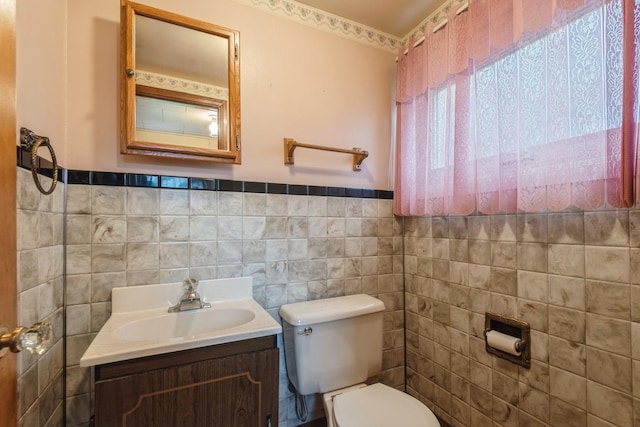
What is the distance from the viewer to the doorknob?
48cm

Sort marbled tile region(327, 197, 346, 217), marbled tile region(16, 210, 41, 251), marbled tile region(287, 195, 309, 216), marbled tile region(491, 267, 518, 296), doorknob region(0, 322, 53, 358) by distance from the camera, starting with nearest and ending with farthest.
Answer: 1. doorknob region(0, 322, 53, 358)
2. marbled tile region(16, 210, 41, 251)
3. marbled tile region(491, 267, 518, 296)
4. marbled tile region(287, 195, 309, 216)
5. marbled tile region(327, 197, 346, 217)

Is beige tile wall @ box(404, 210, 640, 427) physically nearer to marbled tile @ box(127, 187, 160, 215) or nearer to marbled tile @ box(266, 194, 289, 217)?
marbled tile @ box(266, 194, 289, 217)

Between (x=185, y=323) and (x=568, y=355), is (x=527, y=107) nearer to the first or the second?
(x=568, y=355)

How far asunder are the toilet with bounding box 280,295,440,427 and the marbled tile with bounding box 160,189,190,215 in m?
0.66

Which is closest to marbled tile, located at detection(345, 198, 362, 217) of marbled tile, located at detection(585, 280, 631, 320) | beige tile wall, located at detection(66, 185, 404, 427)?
beige tile wall, located at detection(66, 185, 404, 427)

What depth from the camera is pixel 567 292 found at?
1.03 metres

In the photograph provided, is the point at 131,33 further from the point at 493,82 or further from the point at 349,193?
the point at 493,82

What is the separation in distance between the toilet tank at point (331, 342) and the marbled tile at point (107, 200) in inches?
33.3

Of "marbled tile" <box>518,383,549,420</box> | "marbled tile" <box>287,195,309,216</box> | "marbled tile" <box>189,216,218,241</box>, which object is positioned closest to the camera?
"marbled tile" <box>518,383,549,420</box>

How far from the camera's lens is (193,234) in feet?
4.25

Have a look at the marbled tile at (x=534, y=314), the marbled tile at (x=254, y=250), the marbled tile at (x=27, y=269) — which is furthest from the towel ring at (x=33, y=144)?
the marbled tile at (x=534, y=314)

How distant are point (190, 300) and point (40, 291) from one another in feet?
1.55

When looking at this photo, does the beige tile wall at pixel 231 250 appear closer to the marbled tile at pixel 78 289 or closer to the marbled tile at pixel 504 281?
the marbled tile at pixel 78 289

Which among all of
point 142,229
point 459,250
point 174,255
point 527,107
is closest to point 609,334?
point 459,250
